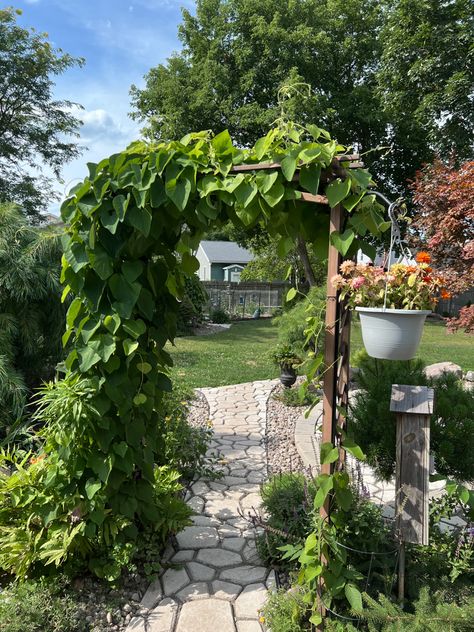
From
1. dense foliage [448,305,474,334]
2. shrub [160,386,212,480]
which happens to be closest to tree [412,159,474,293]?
dense foliage [448,305,474,334]

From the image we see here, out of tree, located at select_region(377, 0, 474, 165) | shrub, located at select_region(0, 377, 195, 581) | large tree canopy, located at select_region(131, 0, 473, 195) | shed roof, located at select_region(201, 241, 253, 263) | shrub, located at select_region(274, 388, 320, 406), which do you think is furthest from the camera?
shed roof, located at select_region(201, 241, 253, 263)

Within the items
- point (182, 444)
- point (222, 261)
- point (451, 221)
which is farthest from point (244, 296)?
point (182, 444)

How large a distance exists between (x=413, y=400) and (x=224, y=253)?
95.1ft

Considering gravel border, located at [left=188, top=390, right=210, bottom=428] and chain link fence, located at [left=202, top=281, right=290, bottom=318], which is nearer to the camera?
gravel border, located at [left=188, top=390, right=210, bottom=428]

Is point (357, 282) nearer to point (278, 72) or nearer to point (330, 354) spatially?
point (330, 354)

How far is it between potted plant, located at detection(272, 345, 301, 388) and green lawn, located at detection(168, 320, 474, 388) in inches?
7.5

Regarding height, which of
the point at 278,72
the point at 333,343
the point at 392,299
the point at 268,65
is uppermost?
the point at 268,65

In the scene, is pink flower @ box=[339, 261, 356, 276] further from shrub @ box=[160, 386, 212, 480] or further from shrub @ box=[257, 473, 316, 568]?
shrub @ box=[160, 386, 212, 480]

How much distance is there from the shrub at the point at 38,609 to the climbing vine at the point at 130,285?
125 millimetres

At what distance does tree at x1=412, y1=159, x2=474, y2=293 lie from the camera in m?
5.42

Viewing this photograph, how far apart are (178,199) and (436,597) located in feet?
6.73

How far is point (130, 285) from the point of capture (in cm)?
201

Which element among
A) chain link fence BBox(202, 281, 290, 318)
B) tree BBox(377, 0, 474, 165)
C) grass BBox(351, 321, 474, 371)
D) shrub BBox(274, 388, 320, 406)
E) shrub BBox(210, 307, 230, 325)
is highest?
tree BBox(377, 0, 474, 165)

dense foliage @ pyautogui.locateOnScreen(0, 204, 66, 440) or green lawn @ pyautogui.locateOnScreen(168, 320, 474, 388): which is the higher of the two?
dense foliage @ pyautogui.locateOnScreen(0, 204, 66, 440)
